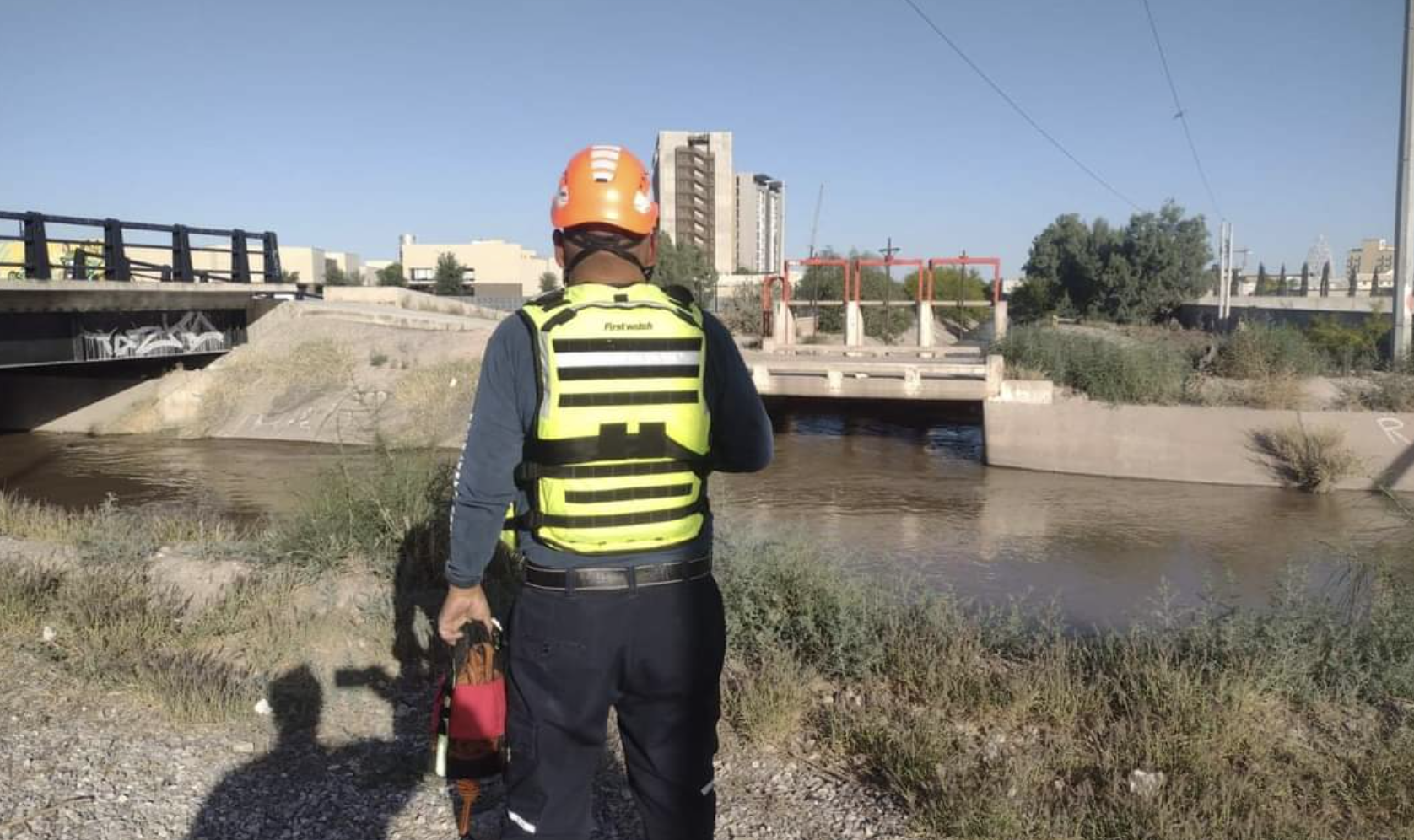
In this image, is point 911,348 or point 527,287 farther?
point 527,287

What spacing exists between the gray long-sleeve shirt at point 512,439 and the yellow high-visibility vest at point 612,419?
0.10 feet

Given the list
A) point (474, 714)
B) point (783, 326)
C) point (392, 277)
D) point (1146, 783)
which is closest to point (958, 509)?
point (783, 326)

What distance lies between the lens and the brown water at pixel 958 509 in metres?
9.81

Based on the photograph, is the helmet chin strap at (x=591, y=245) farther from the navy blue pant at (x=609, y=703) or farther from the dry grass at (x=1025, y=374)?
the dry grass at (x=1025, y=374)

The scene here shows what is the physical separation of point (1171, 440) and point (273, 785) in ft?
49.1

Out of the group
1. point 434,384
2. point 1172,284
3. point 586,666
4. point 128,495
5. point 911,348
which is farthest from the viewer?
point 1172,284

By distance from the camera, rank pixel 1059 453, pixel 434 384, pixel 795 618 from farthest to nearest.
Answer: pixel 434 384 → pixel 1059 453 → pixel 795 618

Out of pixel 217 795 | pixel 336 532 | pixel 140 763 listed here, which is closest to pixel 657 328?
pixel 217 795

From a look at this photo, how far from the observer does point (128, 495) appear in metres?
14.7

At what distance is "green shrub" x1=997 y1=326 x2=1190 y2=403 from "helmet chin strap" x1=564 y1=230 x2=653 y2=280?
1585cm

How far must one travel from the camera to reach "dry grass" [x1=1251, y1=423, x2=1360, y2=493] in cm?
1478

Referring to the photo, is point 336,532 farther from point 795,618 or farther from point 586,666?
point 586,666

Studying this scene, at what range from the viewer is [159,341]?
19281mm

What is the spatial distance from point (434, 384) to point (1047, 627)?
16.0 metres
